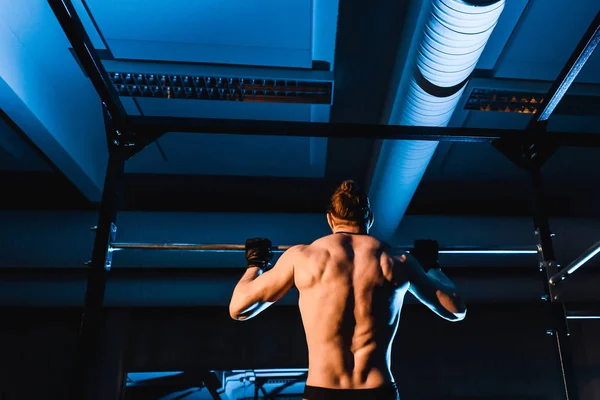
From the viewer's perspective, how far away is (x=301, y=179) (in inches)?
195

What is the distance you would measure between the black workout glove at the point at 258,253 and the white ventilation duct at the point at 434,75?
3.91ft

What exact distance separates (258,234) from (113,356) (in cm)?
217

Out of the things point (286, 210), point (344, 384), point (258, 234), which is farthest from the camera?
point (286, 210)

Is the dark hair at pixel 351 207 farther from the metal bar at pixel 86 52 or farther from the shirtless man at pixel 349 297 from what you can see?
the metal bar at pixel 86 52

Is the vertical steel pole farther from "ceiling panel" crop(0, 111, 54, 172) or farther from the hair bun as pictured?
"ceiling panel" crop(0, 111, 54, 172)

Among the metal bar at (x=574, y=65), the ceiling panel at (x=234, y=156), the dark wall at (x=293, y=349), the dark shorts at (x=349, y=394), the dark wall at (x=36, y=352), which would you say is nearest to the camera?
the dark shorts at (x=349, y=394)

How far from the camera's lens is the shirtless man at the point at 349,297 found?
1640 mm

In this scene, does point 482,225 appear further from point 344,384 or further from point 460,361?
point 344,384

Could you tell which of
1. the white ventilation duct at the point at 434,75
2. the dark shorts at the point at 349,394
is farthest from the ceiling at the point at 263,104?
the dark shorts at the point at 349,394

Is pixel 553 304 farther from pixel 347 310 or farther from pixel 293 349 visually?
pixel 293 349

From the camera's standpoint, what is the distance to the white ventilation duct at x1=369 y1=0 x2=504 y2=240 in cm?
205

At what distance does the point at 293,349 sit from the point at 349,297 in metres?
3.85

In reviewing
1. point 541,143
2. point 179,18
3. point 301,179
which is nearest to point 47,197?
point 301,179

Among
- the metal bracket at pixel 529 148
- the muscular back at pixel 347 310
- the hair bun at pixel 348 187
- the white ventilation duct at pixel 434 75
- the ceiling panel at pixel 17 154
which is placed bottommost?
the muscular back at pixel 347 310
